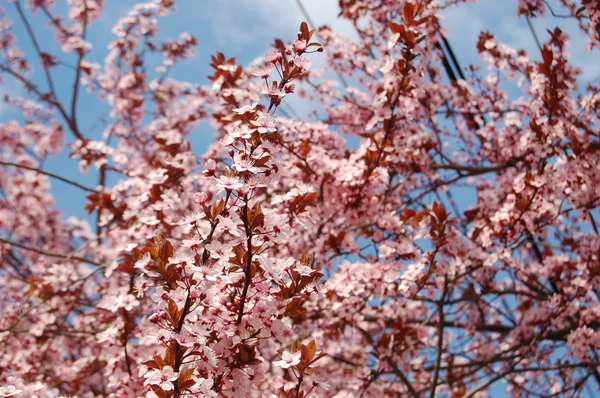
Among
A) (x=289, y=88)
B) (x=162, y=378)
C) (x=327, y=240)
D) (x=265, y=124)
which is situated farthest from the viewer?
(x=327, y=240)

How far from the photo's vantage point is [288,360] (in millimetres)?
1762

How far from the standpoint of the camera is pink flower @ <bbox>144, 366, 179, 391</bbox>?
1.55m

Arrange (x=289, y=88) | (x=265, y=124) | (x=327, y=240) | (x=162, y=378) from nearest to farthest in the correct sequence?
1. (x=162, y=378)
2. (x=265, y=124)
3. (x=289, y=88)
4. (x=327, y=240)

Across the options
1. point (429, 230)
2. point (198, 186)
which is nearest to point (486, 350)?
point (429, 230)

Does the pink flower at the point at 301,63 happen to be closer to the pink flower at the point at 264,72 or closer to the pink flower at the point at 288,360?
the pink flower at the point at 264,72

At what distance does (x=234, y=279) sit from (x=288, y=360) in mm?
326

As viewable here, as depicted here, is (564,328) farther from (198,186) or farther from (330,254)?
(198,186)

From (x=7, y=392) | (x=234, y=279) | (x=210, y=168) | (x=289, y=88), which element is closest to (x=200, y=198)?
(x=210, y=168)

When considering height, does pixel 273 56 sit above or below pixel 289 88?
above

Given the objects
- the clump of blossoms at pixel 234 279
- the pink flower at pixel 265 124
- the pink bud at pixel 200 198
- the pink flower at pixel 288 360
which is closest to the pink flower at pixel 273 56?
the clump of blossoms at pixel 234 279

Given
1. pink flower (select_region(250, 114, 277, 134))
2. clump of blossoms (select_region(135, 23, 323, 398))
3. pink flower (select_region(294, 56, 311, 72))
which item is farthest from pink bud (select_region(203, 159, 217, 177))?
pink flower (select_region(294, 56, 311, 72))

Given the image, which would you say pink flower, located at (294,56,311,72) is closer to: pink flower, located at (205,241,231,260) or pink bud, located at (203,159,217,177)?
pink bud, located at (203,159,217,177)

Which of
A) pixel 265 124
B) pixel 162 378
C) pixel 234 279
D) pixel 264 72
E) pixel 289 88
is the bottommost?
pixel 162 378

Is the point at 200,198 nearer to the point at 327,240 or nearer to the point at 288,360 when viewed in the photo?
the point at 288,360
